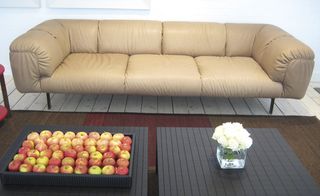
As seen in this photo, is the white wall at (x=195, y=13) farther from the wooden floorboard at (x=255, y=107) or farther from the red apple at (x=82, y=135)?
the red apple at (x=82, y=135)

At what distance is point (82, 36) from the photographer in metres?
3.23

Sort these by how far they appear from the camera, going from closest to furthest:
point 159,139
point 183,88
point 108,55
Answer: point 159,139 → point 183,88 → point 108,55

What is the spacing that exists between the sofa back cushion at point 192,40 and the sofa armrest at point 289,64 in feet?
1.77

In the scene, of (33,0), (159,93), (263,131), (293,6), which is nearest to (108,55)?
(159,93)

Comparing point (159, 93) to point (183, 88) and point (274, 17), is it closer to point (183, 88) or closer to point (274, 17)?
point (183, 88)

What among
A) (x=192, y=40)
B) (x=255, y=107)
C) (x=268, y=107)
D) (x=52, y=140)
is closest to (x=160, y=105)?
(x=192, y=40)

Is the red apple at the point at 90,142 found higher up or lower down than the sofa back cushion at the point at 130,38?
lower down

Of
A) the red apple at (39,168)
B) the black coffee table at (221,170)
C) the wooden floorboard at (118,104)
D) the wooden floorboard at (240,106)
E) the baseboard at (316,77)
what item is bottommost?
the wooden floorboard at (118,104)

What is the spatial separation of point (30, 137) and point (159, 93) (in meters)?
1.30

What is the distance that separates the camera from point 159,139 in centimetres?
190

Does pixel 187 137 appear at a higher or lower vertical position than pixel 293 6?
lower

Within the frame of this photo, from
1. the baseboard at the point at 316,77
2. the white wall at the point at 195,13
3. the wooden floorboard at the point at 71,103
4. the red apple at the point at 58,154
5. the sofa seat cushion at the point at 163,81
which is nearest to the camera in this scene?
the red apple at the point at 58,154

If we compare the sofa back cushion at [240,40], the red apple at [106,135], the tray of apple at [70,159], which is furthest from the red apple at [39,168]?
the sofa back cushion at [240,40]

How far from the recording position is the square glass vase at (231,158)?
1.61m
